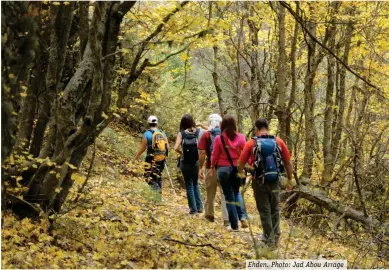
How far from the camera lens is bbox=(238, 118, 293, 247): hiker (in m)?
5.97

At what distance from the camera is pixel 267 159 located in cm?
598

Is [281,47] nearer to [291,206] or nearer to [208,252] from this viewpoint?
[291,206]

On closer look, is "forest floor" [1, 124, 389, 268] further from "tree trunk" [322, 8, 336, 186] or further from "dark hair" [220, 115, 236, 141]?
"tree trunk" [322, 8, 336, 186]

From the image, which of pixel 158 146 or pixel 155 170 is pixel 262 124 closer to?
pixel 158 146

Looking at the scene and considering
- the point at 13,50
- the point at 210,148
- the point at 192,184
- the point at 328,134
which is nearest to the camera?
the point at 13,50

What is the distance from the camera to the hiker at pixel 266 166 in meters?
5.97

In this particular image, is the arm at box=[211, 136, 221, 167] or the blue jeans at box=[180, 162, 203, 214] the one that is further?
the blue jeans at box=[180, 162, 203, 214]

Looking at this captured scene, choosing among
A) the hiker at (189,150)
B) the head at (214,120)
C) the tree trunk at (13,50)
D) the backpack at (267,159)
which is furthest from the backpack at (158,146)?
the tree trunk at (13,50)

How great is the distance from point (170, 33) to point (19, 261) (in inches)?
114

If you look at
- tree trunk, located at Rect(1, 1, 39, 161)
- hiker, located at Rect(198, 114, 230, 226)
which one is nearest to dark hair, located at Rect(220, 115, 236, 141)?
hiker, located at Rect(198, 114, 230, 226)

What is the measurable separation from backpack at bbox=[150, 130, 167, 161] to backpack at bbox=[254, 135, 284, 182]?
3812mm

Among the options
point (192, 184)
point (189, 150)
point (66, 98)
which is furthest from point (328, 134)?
point (66, 98)

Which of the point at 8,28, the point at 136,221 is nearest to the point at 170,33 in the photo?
the point at 8,28

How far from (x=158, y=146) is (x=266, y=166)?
A: 3.97 m
